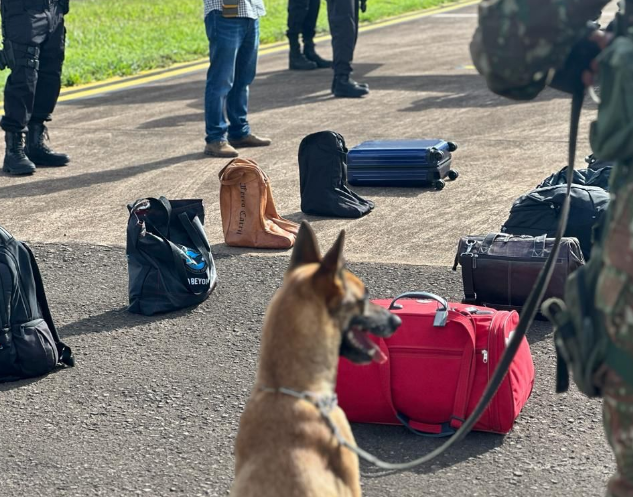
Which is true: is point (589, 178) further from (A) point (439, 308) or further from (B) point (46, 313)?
(B) point (46, 313)

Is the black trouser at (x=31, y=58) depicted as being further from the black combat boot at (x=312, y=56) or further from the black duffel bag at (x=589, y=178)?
the black combat boot at (x=312, y=56)

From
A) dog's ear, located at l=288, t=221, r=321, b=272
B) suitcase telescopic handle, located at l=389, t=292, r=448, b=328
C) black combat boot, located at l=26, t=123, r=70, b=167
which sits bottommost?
black combat boot, located at l=26, t=123, r=70, b=167

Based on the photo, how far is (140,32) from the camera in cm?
1742

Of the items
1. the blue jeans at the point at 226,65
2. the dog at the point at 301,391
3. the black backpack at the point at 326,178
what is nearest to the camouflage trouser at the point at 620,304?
the dog at the point at 301,391

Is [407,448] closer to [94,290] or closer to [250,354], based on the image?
[250,354]

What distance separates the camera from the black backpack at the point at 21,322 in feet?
15.2

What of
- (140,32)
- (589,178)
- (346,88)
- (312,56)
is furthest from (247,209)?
(140,32)

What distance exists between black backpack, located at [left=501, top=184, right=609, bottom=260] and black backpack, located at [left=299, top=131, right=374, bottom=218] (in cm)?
161

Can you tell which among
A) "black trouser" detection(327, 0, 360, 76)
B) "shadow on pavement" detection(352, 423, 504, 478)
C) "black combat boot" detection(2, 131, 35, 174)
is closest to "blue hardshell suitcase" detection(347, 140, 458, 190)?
"black combat boot" detection(2, 131, 35, 174)

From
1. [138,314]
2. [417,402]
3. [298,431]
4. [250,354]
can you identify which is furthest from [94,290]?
[298,431]

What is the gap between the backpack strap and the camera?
482cm

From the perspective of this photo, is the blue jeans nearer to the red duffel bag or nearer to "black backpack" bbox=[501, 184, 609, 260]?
"black backpack" bbox=[501, 184, 609, 260]

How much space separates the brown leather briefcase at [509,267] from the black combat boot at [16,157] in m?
4.46

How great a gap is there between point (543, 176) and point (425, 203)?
113 centimetres
